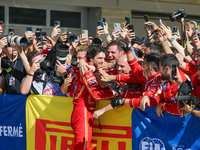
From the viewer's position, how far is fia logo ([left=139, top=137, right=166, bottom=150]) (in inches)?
184

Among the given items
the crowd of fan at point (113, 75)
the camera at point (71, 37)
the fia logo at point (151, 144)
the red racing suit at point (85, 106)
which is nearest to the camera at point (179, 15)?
the crowd of fan at point (113, 75)

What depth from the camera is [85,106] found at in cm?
509

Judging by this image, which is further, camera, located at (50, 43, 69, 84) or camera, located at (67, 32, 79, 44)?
camera, located at (67, 32, 79, 44)

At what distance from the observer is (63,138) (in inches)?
221

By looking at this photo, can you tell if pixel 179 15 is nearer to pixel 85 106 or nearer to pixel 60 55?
pixel 60 55

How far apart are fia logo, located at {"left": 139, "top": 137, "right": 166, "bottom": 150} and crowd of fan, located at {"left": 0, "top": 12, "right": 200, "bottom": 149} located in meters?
0.39

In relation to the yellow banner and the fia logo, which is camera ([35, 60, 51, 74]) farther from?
the fia logo

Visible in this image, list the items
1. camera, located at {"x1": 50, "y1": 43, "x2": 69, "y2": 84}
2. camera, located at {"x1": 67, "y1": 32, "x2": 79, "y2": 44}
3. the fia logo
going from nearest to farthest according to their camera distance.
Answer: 1. the fia logo
2. camera, located at {"x1": 50, "y1": 43, "x2": 69, "y2": 84}
3. camera, located at {"x1": 67, "y1": 32, "x2": 79, "y2": 44}

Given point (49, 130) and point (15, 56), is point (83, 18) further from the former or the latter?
point (49, 130)

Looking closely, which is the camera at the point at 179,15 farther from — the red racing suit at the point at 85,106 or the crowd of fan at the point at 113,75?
the red racing suit at the point at 85,106

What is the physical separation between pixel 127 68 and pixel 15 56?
8.01ft

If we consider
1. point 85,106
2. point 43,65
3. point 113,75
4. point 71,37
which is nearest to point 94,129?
point 85,106

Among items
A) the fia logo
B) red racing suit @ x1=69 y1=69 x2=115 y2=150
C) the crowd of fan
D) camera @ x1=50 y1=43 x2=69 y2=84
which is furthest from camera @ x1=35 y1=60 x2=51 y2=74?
the fia logo

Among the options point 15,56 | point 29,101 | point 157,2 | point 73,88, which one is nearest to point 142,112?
point 73,88
